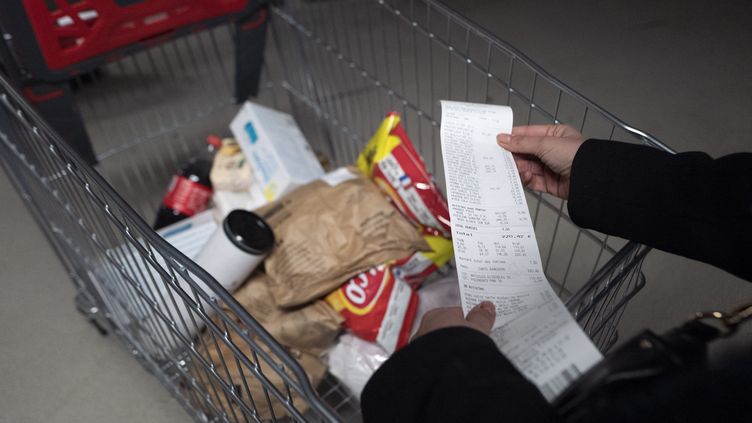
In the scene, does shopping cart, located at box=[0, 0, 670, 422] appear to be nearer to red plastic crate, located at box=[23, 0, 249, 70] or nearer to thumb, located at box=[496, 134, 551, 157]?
thumb, located at box=[496, 134, 551, 157]

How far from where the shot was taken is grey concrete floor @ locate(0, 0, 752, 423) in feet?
4.38

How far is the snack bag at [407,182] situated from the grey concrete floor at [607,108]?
16.1 inches

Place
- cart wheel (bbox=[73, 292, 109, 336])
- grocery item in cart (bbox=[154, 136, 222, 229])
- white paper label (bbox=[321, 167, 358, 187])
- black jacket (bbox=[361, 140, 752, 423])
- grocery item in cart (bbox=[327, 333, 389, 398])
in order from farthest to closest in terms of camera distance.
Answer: grocery item in cart (bbox=[154, 136, 222, 229]), cart wheel (bbox=[73, 292, 109, 336]), white paper label (bbox=[321, 167, 358, 187]), grocery item in cart (bbox=[327, 333, 389, 398]), black jacket (bbox=[361, 140, 752, 423])

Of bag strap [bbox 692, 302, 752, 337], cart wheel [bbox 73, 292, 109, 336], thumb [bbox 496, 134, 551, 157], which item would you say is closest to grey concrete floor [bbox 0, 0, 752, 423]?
cart wheel [bbox 73, 292, 109, 336]

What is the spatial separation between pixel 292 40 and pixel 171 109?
0.50 m

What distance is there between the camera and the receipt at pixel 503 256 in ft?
2.12

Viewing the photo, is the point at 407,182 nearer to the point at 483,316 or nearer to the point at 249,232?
the point at 249,232

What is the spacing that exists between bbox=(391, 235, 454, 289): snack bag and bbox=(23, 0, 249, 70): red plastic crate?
632 millimetres

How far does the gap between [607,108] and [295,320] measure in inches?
47.0

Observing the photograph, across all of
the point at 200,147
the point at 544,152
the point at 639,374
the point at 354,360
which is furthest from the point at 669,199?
the point at 200,147

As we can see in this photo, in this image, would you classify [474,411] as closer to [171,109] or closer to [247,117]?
[247,117]

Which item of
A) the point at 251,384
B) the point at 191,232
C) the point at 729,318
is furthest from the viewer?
the point at 191,232

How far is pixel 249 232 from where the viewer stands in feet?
3.72

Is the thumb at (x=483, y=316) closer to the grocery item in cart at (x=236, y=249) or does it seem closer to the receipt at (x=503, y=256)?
the receipt at (x=503, y=256)
